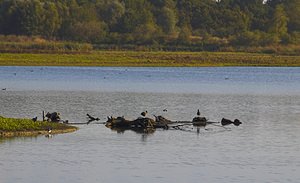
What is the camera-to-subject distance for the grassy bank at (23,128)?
1401 inches

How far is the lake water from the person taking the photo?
29172 mm

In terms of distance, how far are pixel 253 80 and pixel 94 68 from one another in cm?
2553

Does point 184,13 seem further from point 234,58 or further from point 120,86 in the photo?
point 120,86

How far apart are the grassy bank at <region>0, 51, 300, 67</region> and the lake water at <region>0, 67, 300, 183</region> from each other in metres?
37.4

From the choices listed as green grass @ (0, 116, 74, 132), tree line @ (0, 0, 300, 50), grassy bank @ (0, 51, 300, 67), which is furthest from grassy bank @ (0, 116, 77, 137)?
tree line @ (0, 0, 300, 50)

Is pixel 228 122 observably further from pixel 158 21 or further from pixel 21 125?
pixel 158 21

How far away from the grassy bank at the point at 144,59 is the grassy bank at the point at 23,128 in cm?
7232

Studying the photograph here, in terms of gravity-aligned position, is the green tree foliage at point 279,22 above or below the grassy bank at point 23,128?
above

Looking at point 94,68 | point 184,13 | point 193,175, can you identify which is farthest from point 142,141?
point 184,13

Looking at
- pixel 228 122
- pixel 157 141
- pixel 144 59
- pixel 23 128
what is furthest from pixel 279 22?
pixel 23 128

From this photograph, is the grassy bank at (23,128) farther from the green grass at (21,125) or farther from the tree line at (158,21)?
the tree line at (158,21)

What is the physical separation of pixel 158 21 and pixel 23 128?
12928cm

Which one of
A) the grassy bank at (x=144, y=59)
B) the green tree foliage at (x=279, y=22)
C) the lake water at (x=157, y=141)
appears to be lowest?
the lake water at (x=157, y=141)

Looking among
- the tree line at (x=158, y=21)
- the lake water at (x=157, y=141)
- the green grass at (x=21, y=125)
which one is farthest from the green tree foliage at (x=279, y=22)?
the green grass at (x=21, y=125)
